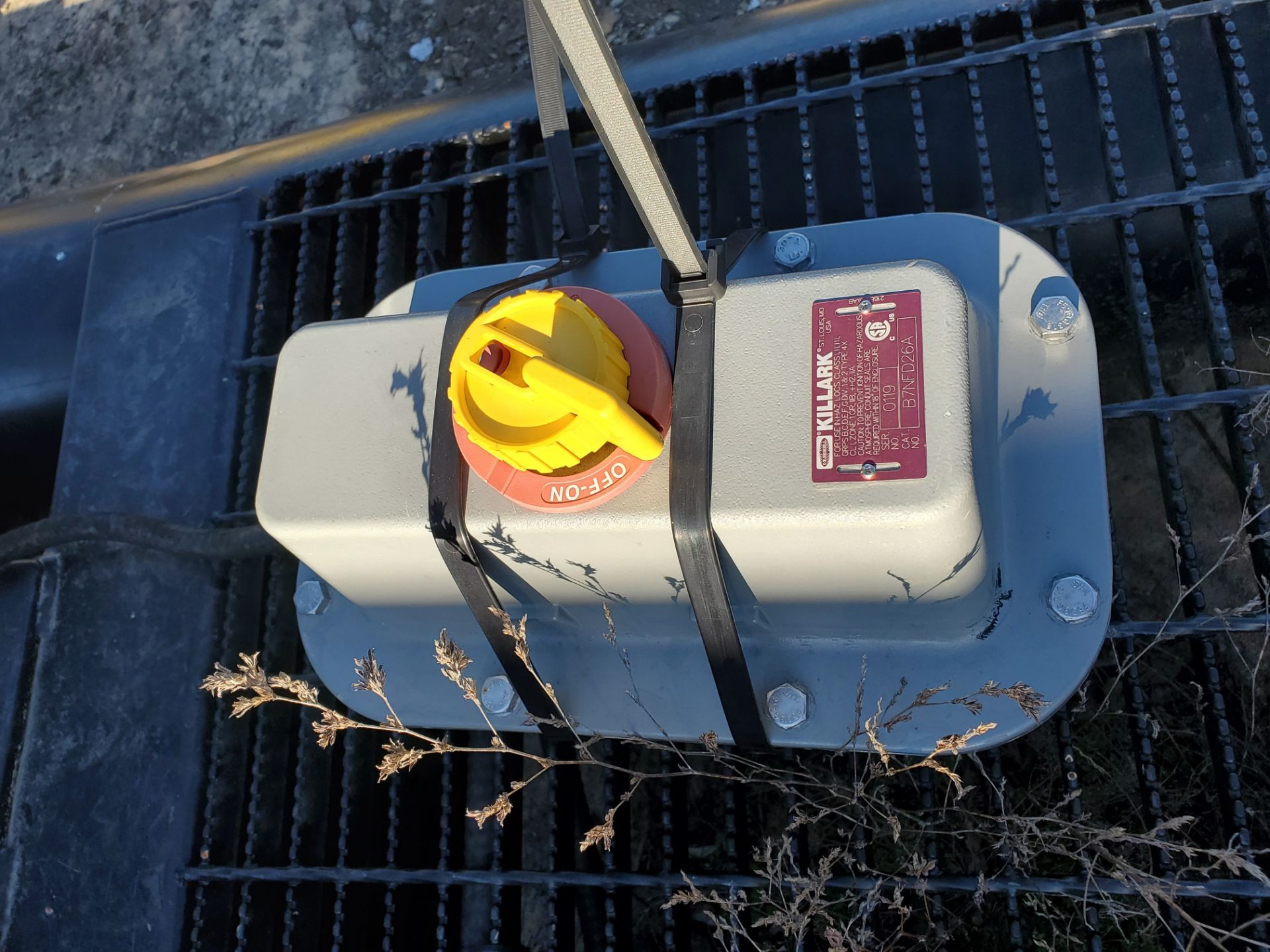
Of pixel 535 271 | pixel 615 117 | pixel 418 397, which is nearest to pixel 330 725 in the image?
pixel 418 397

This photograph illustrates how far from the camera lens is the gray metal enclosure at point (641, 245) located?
180cm

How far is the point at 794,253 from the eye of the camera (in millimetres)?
1601

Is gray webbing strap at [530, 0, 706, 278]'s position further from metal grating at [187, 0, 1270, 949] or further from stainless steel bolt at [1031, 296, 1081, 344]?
metal grating at [187, 0, 1270, 949]

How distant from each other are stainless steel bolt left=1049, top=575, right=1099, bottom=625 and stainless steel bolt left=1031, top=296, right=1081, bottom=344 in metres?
0.38

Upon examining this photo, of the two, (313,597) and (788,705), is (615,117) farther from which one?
(313,597)

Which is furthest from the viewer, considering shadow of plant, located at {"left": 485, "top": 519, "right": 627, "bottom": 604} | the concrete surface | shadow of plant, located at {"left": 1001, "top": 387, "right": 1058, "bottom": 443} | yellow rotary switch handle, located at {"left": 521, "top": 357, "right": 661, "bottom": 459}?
the concrete surface

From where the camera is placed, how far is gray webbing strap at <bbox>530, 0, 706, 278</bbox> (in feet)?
3.22

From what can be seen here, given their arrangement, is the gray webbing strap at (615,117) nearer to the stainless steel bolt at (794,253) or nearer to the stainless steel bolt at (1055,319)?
the stainless steel bolt at (794,253)

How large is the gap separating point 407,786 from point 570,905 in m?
0.41

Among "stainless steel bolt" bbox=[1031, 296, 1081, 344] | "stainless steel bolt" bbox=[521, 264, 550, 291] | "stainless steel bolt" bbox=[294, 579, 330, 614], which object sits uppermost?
"stainless steel bolt" bbox=[521, 264, 550, 291]

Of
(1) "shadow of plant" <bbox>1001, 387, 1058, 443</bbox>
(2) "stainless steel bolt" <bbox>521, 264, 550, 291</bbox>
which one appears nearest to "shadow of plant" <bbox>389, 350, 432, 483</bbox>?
(2) "stainless steel bolt" <bbox>521, 264, 550, 291</bbox>

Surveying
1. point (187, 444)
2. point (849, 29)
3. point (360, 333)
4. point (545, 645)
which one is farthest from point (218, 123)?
point (545, 645)

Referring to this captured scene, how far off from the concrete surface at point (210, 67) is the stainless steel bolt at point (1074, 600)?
181 centimetres

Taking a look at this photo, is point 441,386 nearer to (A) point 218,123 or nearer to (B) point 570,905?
(B) point 570,905
